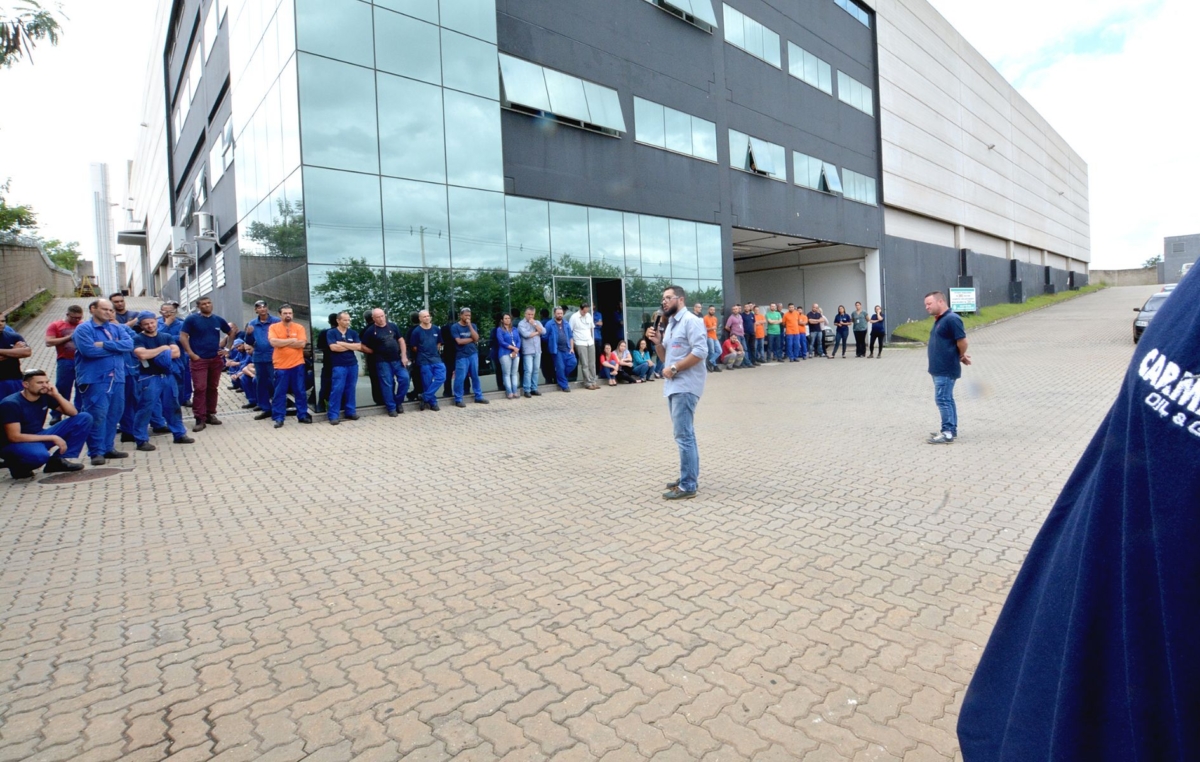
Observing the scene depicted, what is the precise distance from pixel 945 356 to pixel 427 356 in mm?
9112

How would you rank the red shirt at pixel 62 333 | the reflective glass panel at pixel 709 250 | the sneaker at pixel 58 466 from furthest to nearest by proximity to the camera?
the reflective glass panel at pixel 709 250
the red shirt at pixel 62 333
the sneaker at pixel 58 466

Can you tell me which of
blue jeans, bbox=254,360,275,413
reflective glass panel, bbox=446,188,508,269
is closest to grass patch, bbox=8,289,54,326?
blue jeans, bbox=254,360,275,413

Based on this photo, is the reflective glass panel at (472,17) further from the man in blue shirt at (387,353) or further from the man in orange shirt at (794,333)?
the man in orange shirt at (794,333)

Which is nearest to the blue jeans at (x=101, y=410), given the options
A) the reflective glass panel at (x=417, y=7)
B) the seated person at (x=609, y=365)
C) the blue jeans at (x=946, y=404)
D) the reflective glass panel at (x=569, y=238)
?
the reflective glass panel at (x=417, y=7)

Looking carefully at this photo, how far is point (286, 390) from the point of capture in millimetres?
11828

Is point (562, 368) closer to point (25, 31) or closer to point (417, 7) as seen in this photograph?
point (417, 7)

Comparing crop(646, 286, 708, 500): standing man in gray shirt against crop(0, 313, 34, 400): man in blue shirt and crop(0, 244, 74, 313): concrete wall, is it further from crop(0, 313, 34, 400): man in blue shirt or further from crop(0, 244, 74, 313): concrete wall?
crop(0, 244, 74, 313): concrete wall

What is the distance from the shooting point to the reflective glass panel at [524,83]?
16.0 metres

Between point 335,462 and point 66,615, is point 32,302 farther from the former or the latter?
point 66,615

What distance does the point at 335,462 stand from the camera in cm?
862

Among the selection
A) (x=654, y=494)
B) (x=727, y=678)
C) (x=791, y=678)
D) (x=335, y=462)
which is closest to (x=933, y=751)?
(x=791, y=678)

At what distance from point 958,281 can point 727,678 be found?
40186 millimetres

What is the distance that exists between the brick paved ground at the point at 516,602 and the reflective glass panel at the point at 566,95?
11.3 meters

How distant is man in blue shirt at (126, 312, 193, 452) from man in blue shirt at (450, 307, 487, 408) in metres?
5.02
